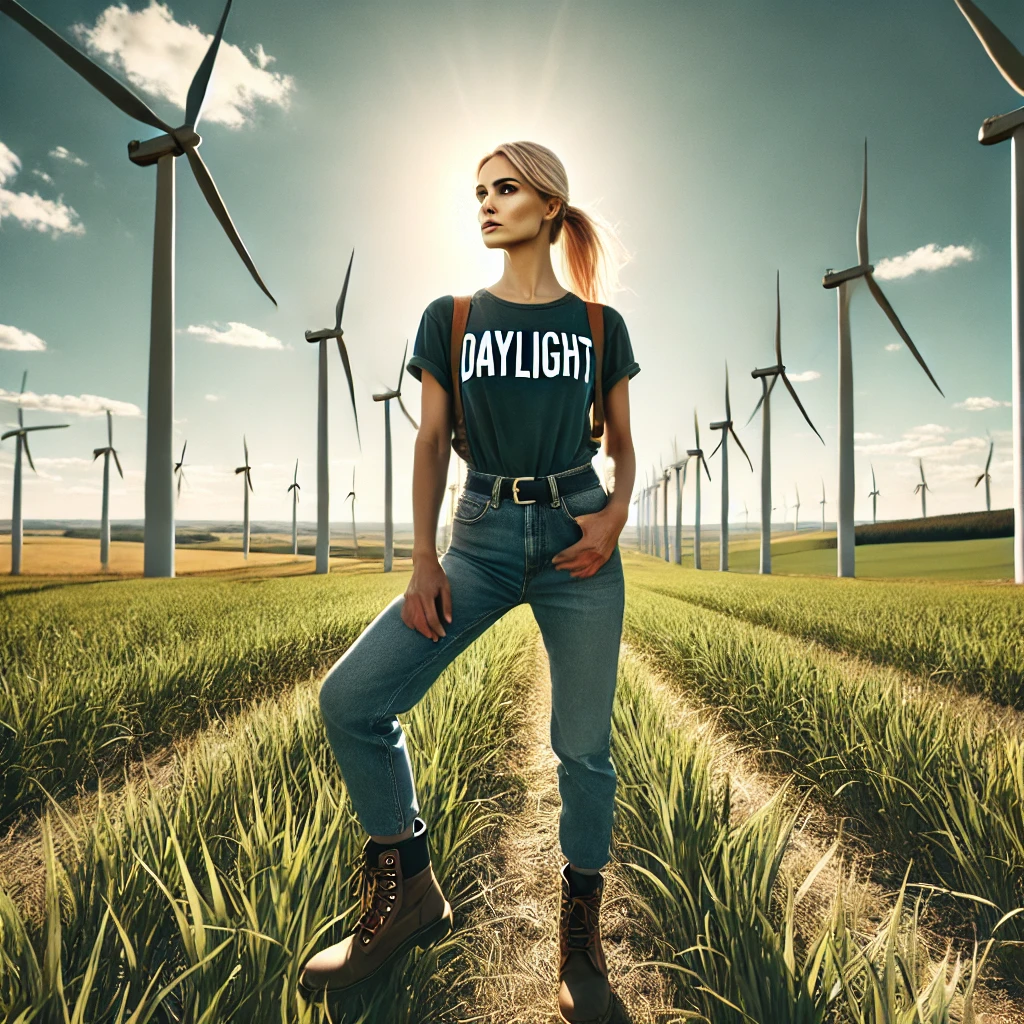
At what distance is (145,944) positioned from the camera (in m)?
1.62

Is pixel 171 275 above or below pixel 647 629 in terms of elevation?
above

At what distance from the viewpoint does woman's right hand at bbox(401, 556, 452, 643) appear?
1611mm

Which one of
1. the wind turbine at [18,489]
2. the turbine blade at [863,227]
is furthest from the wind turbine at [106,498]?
the turbine blade at [863,227]

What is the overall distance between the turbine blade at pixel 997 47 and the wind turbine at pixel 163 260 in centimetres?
2335

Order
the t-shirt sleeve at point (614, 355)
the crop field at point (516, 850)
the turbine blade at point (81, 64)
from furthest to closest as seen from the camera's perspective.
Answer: the turbine blade at point (81, 64) < the t-shirt sleeve at point (614, 355) < the crop field at point (516, 850)

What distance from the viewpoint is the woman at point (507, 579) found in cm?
161

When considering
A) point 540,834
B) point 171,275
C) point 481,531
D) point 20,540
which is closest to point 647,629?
point 540,834

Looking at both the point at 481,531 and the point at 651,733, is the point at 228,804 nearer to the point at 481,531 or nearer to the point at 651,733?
the point at 481,531

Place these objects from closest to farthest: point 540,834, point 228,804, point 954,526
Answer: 1. point 228,804
2. point 540,834
3. point 954,526

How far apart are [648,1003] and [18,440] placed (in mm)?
43067

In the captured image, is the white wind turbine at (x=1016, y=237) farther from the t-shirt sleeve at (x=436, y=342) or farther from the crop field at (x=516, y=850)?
the t-shirt sleeve at (x=436, y=342)

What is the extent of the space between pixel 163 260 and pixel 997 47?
27259 mm

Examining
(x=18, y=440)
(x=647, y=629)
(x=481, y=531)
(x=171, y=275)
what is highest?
(x=171, y=275)

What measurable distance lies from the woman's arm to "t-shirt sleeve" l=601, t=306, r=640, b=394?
54 cm
